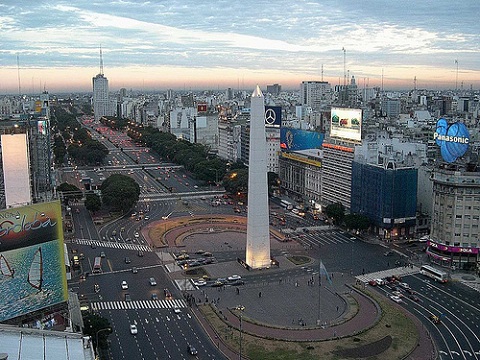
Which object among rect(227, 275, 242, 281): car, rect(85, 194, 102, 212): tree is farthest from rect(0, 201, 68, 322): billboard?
rect(85, 194, 102, 212): tree

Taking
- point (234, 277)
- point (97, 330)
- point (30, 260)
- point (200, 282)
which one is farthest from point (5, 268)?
point (234, 277)

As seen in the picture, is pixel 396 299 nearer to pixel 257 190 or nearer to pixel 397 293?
pixel 397 293

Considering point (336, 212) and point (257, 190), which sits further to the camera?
point (336, 212)

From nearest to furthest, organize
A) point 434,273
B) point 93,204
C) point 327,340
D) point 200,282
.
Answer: point 327,340, point 200,282, point 434,273, point 93,204

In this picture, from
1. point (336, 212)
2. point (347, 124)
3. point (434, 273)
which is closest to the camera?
point (434, 273)

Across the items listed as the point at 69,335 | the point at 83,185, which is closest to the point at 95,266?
the point at 69,335

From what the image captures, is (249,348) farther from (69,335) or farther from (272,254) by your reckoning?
(272,254)

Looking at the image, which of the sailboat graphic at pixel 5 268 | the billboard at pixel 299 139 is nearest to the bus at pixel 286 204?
the billboard at pixel 299 139
